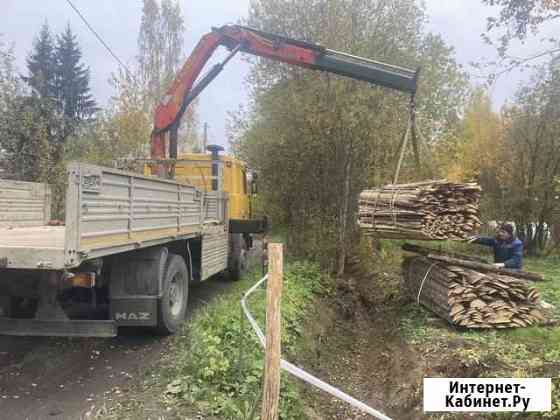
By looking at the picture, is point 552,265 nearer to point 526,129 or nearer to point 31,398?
point 526,129

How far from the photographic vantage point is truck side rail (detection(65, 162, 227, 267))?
11.0 feet

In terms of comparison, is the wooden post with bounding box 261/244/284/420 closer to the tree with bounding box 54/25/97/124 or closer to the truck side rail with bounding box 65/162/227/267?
the truck side rail with bounding box 65/162/227/267

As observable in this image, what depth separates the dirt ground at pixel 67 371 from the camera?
3682mm

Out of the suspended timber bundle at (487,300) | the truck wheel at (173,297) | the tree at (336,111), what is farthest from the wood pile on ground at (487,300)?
the tree at (336,111)

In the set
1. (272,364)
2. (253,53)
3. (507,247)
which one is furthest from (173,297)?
(507,247)

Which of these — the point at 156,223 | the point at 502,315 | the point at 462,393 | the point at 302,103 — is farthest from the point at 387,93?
the point at 462,393

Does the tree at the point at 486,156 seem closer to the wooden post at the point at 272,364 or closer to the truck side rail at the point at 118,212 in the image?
the truck side rail at the point at 118,212

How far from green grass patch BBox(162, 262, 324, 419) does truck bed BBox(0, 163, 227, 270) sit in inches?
47.0

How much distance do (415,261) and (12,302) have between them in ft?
20.0

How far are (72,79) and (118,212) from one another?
26811mm

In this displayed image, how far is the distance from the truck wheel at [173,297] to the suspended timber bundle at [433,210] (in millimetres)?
3140

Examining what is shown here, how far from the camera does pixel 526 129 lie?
47.2 feet

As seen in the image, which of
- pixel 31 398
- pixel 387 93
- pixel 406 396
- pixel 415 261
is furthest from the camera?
pixel 387 93

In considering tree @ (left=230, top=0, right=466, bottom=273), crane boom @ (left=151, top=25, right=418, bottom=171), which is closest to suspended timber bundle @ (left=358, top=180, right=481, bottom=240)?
crane boom @ (left=151, top=25, right=418, bottom=171)
